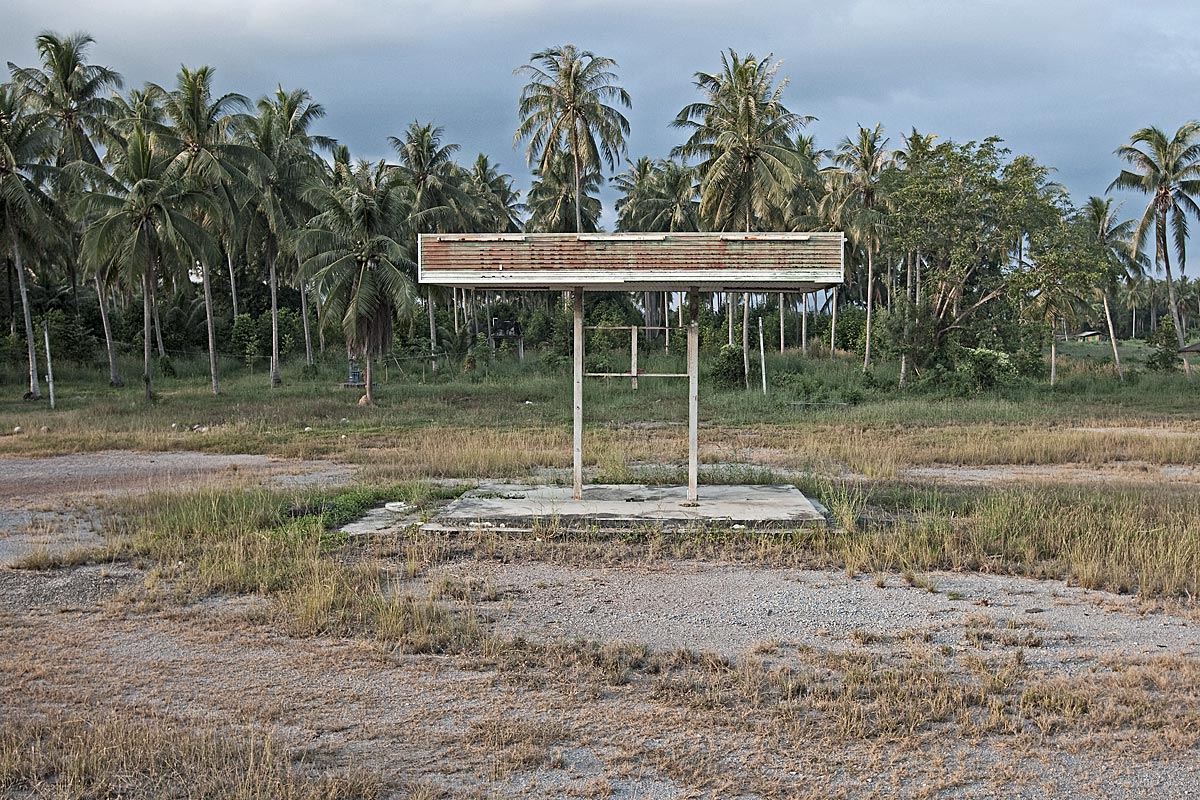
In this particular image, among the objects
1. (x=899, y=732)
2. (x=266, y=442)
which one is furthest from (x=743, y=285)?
(x=266, y=442)

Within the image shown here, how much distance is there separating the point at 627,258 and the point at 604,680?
5.23 m

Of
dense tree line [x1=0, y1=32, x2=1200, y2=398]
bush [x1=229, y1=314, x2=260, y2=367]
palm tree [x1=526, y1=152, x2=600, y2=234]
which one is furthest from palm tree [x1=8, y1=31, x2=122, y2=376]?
palm tree [x1=526, y1=152, x2=600, y2=234]

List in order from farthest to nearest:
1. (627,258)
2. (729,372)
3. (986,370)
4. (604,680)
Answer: (729,372) < (986,370) < (627,258) < (604,680)

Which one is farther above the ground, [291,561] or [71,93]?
[71,93]

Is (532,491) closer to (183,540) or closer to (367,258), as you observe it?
(183,540)

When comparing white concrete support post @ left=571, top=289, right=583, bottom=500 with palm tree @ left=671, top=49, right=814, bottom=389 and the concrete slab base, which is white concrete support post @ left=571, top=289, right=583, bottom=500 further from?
palm tree @ left=671, top=49, right=814, bottom=389

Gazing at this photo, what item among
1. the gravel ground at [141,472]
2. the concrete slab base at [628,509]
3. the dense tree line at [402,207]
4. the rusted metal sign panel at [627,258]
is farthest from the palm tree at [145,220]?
the rusted metal sign panel at [627,258]

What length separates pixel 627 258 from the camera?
981 centimetres

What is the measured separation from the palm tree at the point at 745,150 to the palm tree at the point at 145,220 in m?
16.7

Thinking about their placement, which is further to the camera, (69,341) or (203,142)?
(69,341)

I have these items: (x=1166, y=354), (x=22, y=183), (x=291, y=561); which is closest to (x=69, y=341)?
(x=22, y=183)

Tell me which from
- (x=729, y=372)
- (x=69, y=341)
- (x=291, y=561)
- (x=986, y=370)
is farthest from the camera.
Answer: (x=69, y=341)

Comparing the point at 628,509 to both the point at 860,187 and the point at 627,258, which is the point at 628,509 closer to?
the point at 627,258

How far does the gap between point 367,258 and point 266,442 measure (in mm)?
11187
